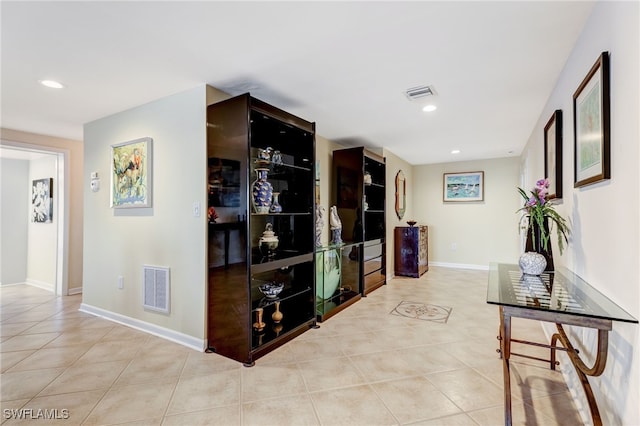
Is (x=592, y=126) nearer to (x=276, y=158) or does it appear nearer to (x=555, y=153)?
(x=555, y=153)

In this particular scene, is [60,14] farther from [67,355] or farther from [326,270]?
[326,270]

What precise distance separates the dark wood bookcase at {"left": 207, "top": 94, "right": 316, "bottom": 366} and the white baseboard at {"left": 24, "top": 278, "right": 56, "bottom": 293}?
3.74 meters

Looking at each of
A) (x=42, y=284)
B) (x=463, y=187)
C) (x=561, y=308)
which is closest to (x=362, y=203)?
(x=561, y=308)

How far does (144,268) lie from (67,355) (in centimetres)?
85

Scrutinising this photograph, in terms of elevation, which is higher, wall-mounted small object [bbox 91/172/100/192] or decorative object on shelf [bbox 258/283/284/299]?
wall-mounted small object [bbox 91/172/100/192]

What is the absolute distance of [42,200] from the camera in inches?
190

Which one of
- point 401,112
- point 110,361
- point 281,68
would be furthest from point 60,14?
point 401,112

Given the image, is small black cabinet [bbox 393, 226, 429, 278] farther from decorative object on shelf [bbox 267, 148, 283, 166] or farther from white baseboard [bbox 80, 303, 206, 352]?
white baseboard [bbox 80, 303, 206, 352]

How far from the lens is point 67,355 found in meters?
2.42

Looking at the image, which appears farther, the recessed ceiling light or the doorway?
the doorway

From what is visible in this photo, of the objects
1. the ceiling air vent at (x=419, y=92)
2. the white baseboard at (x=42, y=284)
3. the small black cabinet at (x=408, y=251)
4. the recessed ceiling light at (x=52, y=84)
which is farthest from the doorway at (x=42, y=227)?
the small black cabinet at (x=408, y=251)

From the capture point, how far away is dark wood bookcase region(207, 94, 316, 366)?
91.4 inches

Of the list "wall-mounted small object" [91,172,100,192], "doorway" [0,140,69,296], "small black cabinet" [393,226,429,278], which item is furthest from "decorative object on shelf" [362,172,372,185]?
"doorway" [0,140,69,296]

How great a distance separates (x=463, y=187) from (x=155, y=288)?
5.85 meters
